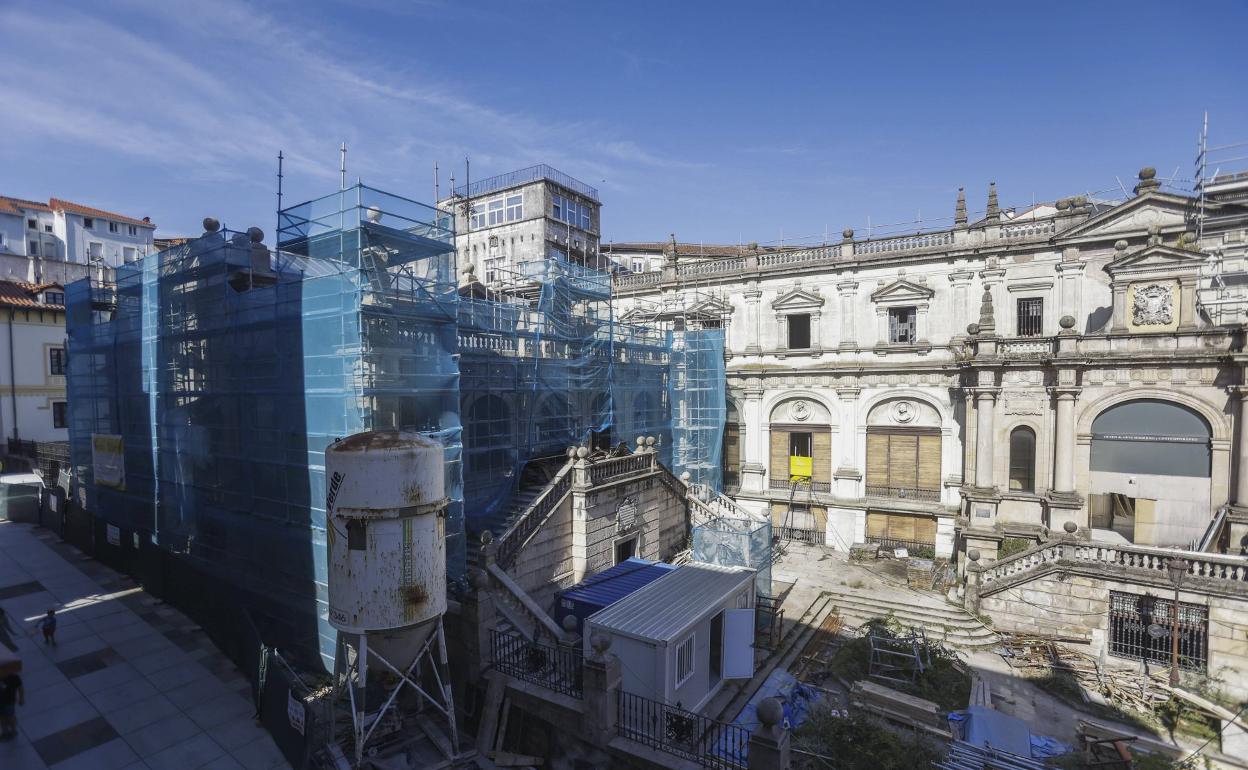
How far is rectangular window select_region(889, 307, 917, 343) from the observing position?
26.5 metres

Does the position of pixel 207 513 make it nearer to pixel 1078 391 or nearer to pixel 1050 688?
pixel 1050 688

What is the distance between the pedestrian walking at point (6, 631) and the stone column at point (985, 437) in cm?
2933

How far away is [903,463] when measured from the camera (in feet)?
85.6

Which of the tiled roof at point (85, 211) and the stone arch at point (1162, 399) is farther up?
the tiled roof at point (85, 211)

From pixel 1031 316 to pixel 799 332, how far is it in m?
9.48

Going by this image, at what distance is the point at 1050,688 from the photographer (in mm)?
15773

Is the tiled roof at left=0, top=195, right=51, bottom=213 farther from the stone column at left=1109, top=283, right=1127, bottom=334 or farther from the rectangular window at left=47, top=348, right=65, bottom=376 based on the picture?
the stone column at left=1109, top=283, right=1127, bottom=334

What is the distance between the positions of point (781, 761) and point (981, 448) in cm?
1814

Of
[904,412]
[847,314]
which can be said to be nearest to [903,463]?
[904,412]

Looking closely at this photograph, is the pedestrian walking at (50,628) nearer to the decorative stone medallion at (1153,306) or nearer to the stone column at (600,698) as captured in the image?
the stone column at (600,698)

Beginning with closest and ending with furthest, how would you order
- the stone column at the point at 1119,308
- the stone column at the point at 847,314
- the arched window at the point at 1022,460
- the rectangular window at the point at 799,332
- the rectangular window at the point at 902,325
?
the stone column at the point at 1119,308, the arched window at the point at 1022,460, the rectangular window at the point at 902,325, the stone column at the point at 847,314, the rectangular window at the point at 799,332

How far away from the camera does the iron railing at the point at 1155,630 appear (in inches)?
649

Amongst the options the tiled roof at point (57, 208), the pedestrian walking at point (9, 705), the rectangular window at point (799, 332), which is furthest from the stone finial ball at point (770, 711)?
the tiled roof at point (57, 208)

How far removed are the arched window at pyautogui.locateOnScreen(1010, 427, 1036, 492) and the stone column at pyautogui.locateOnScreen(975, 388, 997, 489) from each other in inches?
35.8
